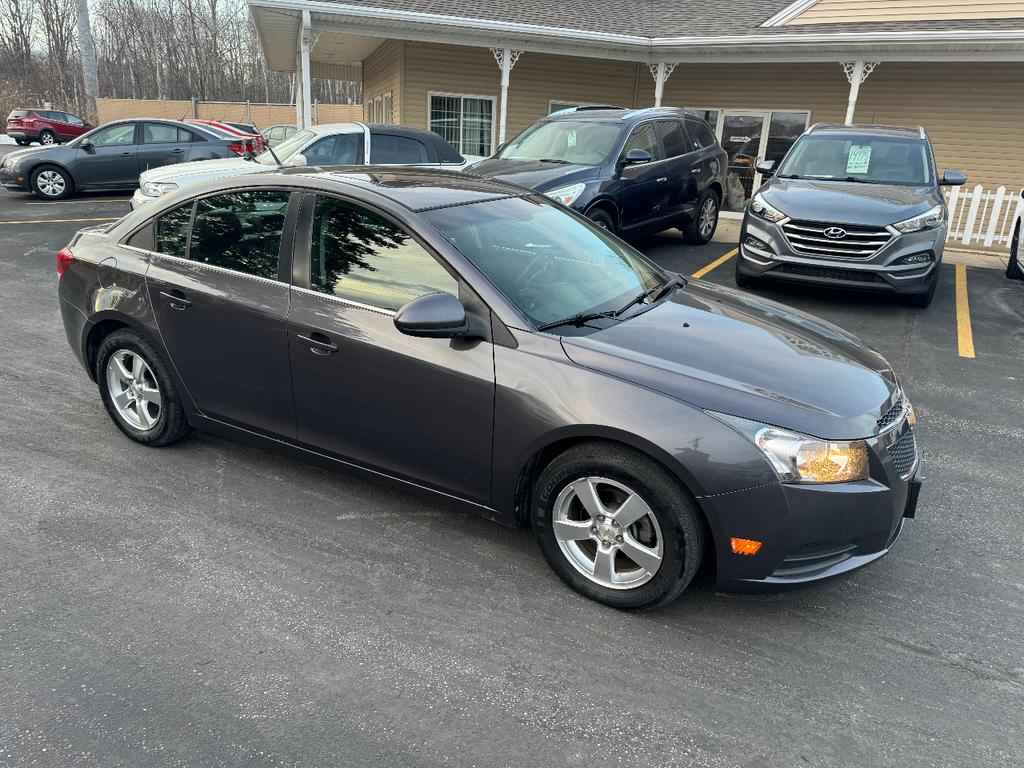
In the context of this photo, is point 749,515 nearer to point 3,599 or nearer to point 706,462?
point 706,462

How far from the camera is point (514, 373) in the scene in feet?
9.91

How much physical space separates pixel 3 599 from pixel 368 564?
1.42m

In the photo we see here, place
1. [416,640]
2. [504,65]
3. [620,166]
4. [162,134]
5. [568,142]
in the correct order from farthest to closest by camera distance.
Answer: [504,65], [162,134], [568,142], [620,166], [416,640]

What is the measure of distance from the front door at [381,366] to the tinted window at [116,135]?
13402 mm

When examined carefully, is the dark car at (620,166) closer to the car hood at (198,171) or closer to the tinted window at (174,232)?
the car hood at (198,171)

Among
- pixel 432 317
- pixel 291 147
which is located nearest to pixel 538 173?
pixel 291 147

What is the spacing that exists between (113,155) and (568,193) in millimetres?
10828

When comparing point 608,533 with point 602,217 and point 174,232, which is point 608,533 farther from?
point 602,217

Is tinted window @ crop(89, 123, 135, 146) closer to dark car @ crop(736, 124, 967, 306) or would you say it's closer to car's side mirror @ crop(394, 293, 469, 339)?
dark car @ crop(736, 124, 967, 306)

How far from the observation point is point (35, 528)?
3.49 m

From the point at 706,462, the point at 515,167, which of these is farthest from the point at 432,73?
the point at 706,462

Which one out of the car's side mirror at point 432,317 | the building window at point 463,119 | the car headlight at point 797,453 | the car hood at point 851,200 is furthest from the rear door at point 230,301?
the building window at point 463,119

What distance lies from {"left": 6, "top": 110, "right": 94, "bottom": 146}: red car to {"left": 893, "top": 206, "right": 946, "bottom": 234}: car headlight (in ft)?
101

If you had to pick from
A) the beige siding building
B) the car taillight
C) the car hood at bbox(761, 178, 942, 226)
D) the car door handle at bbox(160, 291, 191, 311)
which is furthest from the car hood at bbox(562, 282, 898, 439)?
the beige siding building
